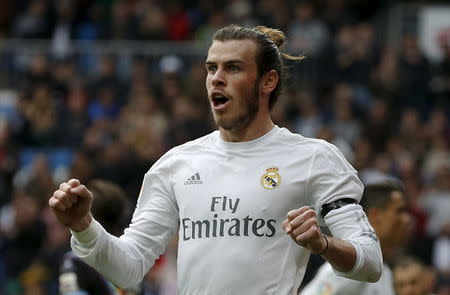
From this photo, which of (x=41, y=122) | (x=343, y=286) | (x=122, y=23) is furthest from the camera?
(x=122, y=23)

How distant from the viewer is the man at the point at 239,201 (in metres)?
4.84

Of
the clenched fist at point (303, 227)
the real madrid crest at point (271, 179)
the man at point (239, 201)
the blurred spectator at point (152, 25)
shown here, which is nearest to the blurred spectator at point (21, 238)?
the blurred spectator at point (152, 25)

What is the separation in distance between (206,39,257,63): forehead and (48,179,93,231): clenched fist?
37.3 inches

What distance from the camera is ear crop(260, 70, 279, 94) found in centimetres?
525

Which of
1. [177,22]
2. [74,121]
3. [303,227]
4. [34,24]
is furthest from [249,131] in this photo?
[34,24]

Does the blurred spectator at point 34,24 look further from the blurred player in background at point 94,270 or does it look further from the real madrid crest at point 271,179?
the real madrid crest at point 271,179

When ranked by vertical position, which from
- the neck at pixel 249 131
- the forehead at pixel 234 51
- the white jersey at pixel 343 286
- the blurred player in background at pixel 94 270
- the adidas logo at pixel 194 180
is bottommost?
the white jersey at pixel 343 286

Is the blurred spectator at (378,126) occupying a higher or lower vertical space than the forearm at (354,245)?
lower

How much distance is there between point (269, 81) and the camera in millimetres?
5281

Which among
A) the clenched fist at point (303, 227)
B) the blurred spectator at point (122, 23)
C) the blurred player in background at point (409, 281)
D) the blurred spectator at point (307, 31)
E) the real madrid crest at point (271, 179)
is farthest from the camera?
the blurred spectator at point (122, 23)

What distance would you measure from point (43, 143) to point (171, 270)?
404 centimetres

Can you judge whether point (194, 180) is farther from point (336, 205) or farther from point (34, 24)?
point (34, 24)

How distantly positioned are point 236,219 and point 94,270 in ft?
5.12

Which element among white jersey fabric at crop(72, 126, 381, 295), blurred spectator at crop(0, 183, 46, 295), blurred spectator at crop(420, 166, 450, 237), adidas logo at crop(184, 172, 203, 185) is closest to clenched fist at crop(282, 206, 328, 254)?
white jersey fabric at crop(72, 126, 381, 295)
